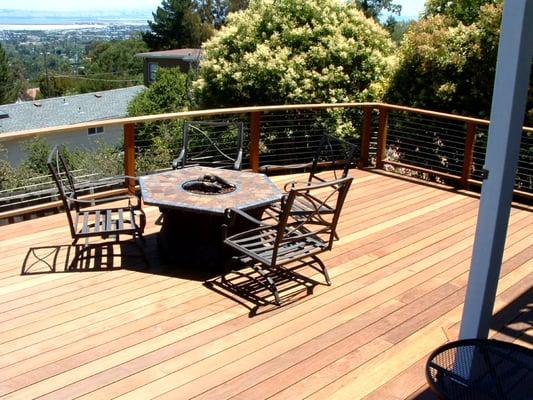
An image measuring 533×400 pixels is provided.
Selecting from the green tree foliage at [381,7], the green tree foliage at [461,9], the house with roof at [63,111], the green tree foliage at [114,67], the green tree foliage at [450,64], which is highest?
the green tree foliage at [381,7]

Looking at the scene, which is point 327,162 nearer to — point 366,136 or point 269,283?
point 366,136

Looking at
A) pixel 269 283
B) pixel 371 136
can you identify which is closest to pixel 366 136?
pixel 371 136

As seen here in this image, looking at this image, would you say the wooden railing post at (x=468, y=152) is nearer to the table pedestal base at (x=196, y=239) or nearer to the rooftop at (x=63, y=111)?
the table pedestal base at (x=196, y=239)

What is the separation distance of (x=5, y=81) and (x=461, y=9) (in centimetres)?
4296

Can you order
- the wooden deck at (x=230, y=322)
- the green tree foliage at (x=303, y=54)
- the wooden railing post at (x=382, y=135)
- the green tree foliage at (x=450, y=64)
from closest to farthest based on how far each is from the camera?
the wooden deck at (x=230, y=322) → the wooden railing post at (x=382, y=135) → the green tree foliage at (x=450, y=64) → the green tree foliage at (x=303, y=54)

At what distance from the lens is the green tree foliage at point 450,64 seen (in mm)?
8203

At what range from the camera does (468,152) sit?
22.2 feet

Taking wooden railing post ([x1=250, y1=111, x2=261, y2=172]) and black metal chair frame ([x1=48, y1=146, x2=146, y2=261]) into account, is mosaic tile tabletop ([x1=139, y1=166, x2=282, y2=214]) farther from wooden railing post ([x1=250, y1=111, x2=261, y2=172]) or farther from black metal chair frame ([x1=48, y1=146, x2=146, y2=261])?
wooden railing post ([x1=250, y1=111, x2=261, y2=172])

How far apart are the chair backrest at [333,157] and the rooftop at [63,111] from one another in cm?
2581

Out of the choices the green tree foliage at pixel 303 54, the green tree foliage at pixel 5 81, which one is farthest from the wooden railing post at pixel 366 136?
the green tree foliage at pixel 5 81

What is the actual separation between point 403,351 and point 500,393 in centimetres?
124

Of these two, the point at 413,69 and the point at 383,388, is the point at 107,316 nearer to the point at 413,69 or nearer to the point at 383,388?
the point at 383,388

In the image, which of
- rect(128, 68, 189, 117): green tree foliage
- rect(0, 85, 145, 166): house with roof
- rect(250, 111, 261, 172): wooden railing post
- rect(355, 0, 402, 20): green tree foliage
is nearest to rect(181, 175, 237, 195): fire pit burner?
rect(250, 111, 261, 172): wooden railing post

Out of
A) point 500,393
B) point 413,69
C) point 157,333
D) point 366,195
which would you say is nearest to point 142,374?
point 157,333
